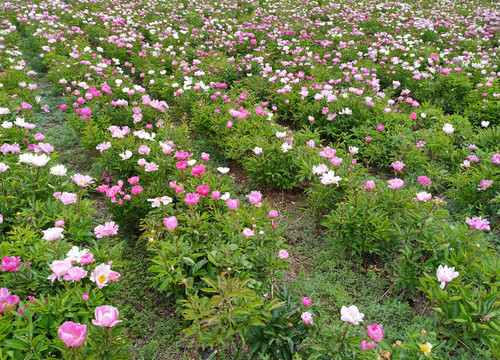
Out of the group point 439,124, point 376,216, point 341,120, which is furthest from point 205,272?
point 439,124

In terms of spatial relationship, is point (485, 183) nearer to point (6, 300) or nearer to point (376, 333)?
point (376, 333)

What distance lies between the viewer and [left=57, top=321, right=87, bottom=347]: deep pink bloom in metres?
1.28

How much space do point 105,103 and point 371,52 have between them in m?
5.16

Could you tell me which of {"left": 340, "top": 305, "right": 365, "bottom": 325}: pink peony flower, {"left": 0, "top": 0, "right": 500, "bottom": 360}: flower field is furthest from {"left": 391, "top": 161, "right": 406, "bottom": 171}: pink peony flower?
{"left": 340, "top": 305, "right": 365, "bottom": 325}: pink peony flower

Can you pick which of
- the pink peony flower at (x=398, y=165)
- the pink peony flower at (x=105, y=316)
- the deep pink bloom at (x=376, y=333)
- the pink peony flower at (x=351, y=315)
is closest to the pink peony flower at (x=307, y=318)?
the pink peony flower at (x=351, y=315)

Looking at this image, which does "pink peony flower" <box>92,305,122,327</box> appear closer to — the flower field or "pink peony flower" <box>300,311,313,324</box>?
the flower field

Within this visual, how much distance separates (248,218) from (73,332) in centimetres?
143

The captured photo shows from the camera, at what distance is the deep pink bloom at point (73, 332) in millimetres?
1276

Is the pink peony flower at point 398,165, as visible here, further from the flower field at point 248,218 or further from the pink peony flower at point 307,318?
the pink peony flower at point 307,318

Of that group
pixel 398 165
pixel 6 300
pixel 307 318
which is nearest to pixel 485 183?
pixel 398 165

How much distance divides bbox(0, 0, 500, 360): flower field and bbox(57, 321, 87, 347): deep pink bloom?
0.05 feet

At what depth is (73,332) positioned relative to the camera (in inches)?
52.0

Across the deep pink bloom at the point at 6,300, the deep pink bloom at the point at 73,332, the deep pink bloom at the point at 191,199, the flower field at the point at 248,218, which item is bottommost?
the flower field at the point at 248,218

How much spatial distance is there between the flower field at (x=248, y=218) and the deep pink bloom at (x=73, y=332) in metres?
0.01
